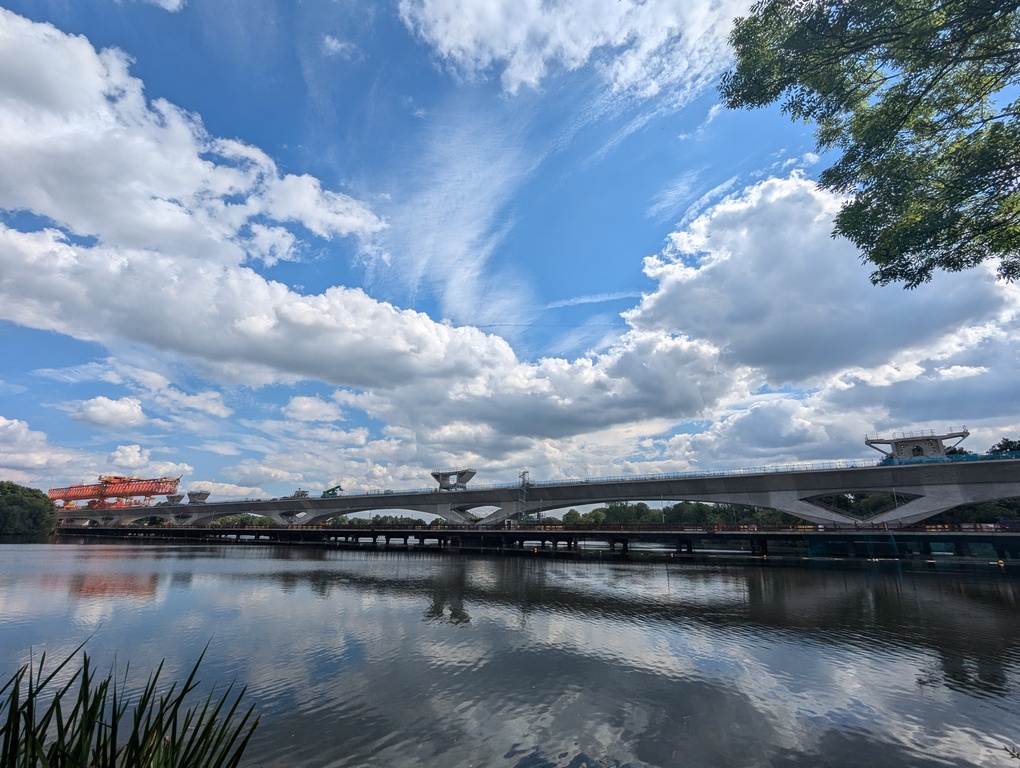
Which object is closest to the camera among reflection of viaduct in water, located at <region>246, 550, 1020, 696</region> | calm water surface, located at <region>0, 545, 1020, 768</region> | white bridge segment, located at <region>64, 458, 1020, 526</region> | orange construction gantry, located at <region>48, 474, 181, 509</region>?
calm water surface, located at <region>0, 545, 1020, 768</region>

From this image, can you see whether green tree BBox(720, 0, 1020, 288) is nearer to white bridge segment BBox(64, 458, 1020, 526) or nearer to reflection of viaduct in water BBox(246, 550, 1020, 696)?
reflection of viaduct in water BBox(246, 550, 1020, 696)

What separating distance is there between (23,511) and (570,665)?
139 meters

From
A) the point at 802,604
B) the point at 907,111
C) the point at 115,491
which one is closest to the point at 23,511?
the point at 115,491

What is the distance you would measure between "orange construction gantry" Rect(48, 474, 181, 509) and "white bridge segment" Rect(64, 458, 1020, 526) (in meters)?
55.2

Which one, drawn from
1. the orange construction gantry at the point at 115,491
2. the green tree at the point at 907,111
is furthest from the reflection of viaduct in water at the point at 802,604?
the orange construction gantry at the point at 115,491

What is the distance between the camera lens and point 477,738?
505 inches

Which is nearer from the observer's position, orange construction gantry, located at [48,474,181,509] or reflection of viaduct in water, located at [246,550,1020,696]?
reflection of viaduct in water, located at [246,550,1020,696]

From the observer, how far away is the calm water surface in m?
12.7

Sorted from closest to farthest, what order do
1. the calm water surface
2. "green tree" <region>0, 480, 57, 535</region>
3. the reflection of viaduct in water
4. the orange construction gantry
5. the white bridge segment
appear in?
1. the calm water surface
2. the reflection of viaduct in water
3. the white bridge segment
4. "green tree" <region>0, 480, 57, 535</region>
5. the orange construction gantry

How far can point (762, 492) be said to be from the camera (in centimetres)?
7519

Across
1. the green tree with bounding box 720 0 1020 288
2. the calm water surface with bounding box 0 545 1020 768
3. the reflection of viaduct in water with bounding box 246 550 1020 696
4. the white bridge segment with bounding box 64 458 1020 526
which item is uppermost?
the green tree with bounding box 720 0 1020 288

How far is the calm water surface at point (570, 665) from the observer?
12.7m

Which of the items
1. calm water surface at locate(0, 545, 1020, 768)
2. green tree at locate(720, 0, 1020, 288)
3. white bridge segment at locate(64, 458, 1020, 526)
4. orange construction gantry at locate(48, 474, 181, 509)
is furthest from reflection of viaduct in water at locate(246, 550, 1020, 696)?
orange construction gantry at locate(48, 474, 181, 509)

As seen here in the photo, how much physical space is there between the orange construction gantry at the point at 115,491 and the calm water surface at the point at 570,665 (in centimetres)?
13103
